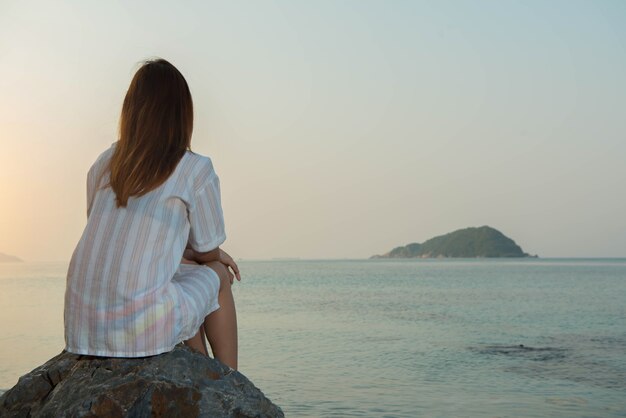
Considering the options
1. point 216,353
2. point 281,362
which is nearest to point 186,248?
point 216,353

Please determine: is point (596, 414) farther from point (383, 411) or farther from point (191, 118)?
point (191, 118)

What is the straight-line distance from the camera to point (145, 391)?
11.7 feet

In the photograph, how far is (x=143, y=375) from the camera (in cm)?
358

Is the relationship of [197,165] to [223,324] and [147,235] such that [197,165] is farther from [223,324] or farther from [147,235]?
[223,324]

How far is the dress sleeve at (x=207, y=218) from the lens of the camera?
357 cm

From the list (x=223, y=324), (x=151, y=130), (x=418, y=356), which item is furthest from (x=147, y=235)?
(x=418, y=356)

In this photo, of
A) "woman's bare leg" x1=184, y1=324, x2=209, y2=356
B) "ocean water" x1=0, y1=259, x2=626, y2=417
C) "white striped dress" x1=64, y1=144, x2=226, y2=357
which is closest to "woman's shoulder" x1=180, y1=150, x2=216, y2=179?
"white striped dress" x1=64, y1=144, x2=226, y2=357

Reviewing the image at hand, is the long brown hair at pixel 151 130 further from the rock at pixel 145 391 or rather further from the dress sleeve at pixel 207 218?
the rock at pixel 145 391

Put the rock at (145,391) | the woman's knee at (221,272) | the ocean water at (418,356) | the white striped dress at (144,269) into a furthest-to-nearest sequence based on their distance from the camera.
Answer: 1. the ocean water at (418,356)
2. the woman's knee at (221,272)
3. the rock at (145,391)
4. the white striped dress at (144,269)

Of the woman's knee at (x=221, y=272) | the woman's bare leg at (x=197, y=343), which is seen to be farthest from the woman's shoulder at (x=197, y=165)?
the woman's bare leg at (x=197, y=343)

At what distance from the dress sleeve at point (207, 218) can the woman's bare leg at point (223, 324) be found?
0.55 ft

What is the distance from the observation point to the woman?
3.44 meters

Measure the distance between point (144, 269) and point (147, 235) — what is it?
15 cm

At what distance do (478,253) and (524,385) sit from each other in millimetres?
155944
